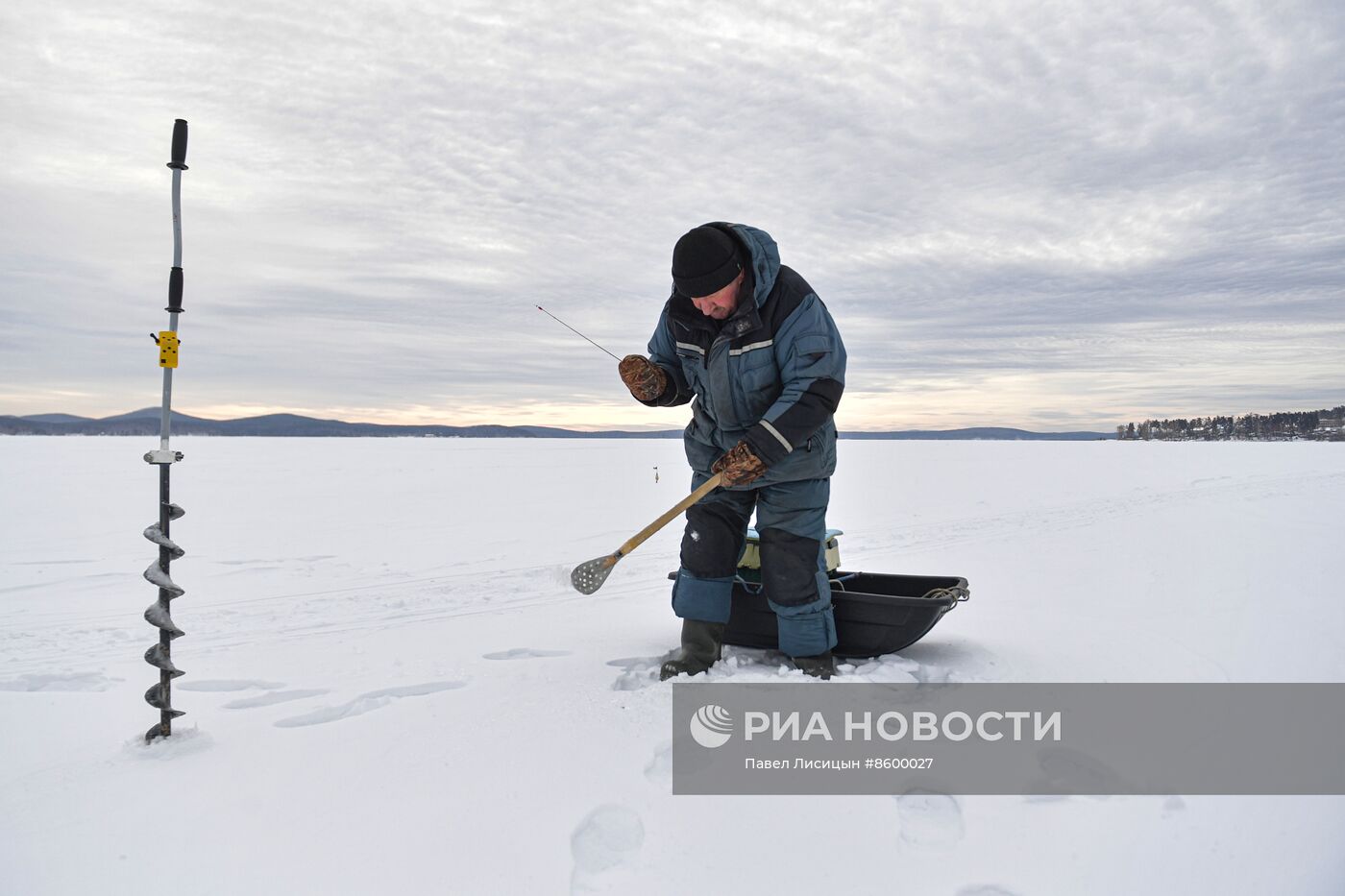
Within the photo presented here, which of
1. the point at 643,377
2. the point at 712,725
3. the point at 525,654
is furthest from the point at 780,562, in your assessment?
the point at 525,654

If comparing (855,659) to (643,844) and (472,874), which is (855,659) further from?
(472,874)

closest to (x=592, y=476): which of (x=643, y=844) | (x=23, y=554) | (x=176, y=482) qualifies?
(x=176, y=482)

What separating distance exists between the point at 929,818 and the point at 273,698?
2502mm

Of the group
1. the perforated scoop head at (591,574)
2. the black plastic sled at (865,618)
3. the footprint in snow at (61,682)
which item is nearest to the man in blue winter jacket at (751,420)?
the black plastic sled at (865,618)

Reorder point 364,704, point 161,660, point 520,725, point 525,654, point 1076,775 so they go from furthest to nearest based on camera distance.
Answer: point 525,654
point 364,704
point 520,725
point 161,660
point 1076,775

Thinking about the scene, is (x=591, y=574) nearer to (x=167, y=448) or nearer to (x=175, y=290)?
(x=167, y=448)

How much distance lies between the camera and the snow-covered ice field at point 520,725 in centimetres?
187

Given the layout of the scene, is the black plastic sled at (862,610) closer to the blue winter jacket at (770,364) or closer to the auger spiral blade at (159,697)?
the blue winter jacket at (770,364)

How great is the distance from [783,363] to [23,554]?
24.0ft

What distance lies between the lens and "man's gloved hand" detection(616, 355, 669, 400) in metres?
3.33

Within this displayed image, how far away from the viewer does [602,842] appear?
1.97 meters

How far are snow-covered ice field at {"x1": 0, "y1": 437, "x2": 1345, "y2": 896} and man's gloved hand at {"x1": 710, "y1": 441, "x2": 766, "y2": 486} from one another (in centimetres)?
86

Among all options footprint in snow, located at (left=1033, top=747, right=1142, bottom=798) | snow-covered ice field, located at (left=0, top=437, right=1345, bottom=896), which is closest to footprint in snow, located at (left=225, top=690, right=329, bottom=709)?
snow-covered ice field, located at (left=0, top=437, right=1345, bottom=896)

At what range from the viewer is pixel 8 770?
90.9 inches
